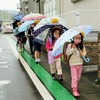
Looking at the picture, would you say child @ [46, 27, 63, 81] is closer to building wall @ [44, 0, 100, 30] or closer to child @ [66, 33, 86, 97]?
child @ [66, 33, 86, 97]

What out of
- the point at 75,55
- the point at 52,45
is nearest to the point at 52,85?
the point at 52,45

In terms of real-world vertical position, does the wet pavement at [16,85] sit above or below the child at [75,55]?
below

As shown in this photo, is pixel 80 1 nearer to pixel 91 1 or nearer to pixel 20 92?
pixel 91 1

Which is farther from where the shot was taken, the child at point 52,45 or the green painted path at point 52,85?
the child at point 52,45

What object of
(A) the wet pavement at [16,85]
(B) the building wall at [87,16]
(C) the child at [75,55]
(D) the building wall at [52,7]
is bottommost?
(A) the wet pavement at [16,85]

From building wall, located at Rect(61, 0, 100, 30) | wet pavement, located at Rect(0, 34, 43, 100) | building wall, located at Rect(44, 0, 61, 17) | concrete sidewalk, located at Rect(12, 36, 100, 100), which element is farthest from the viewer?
building wall, located at Rect(44, 0, 61, 17)

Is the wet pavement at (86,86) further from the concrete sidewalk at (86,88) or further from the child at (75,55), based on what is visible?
the child at (75,55)

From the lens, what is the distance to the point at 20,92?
660cm

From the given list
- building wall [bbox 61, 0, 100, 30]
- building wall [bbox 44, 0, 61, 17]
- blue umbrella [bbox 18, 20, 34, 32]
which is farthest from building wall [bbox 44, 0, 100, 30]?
building wall [bbox 44, 0, 61, 17]

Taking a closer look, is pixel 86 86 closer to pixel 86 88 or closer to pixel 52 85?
pixel 86 88

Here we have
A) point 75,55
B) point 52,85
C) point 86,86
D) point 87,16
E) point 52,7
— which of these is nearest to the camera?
point 75,55

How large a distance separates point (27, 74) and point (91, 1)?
5.34m

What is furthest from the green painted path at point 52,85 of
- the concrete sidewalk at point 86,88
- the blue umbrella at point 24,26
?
the blue umbrella at point 24,26

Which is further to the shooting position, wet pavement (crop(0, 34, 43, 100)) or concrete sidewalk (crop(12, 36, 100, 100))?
wet pavement (crop(0, 34, 43, 100))
